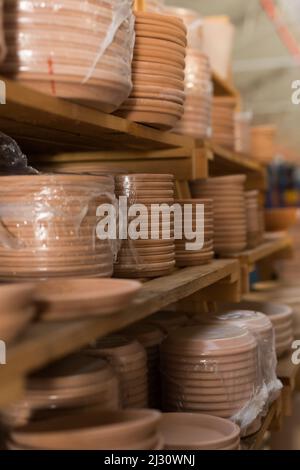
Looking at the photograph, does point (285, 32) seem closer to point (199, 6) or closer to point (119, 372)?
point (199, 6)

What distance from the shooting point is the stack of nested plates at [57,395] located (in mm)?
1596

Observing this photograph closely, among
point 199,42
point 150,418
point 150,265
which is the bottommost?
point 150,418

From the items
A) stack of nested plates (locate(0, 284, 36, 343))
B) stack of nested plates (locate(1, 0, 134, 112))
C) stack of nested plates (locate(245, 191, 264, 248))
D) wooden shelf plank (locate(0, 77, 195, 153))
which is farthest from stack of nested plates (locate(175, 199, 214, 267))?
stack of nested plates (locate(0, 284, 36, 343))

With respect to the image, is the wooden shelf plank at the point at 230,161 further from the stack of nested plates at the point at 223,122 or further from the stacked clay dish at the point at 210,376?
the stacked clay dish at the point at 210,376

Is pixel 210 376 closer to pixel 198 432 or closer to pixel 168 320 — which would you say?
pixel 198 432

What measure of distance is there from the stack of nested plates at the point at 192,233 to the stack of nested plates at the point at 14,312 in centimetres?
132

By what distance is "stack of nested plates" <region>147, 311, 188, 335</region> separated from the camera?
270 centimetres

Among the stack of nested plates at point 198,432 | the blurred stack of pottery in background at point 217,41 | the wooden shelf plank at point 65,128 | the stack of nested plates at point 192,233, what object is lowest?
the stack of nested plates at point 198,432

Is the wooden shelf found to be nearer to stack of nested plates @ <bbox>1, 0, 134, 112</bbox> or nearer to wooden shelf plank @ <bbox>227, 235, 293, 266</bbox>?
stack of nested plates @ <bbox>1, 0, 134, 112</bbox>

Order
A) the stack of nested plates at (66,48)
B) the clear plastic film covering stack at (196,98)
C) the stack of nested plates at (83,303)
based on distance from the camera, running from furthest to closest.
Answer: the clear plastic film covering stack at (196,98), the stack of nested plates at (66,48), the stack of nested plates at (83,303)

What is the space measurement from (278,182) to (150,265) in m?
9.58

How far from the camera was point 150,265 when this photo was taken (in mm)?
2217

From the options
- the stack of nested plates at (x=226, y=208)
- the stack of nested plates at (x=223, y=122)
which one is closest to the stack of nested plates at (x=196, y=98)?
the stack of nested plates at (x=226, y=208)
